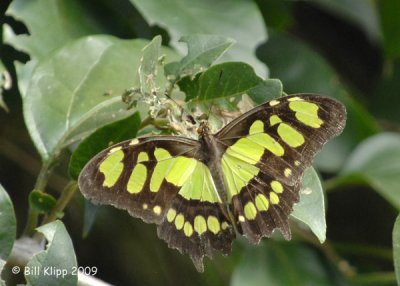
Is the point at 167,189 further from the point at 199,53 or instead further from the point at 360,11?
the point at 360,11

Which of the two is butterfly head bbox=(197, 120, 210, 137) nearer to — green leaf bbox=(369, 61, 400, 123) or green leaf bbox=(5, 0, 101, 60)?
green leaf bbox=(5, 0, 101, 60)

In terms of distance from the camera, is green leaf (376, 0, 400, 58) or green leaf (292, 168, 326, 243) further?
green leaf (376, 0, 400, 58)

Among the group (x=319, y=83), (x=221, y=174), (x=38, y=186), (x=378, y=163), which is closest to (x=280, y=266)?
(x=378, y=163)

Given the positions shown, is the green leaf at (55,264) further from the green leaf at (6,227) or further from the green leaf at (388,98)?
the green leaf at (388,98)

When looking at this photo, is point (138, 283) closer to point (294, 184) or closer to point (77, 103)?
point (77, 103)

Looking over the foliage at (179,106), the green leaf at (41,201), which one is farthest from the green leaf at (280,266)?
the green leaf at (41,201)

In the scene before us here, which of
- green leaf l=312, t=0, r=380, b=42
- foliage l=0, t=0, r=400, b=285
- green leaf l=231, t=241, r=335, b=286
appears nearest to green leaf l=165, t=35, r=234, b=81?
foliage l=0, t=0, r=400, b=285
